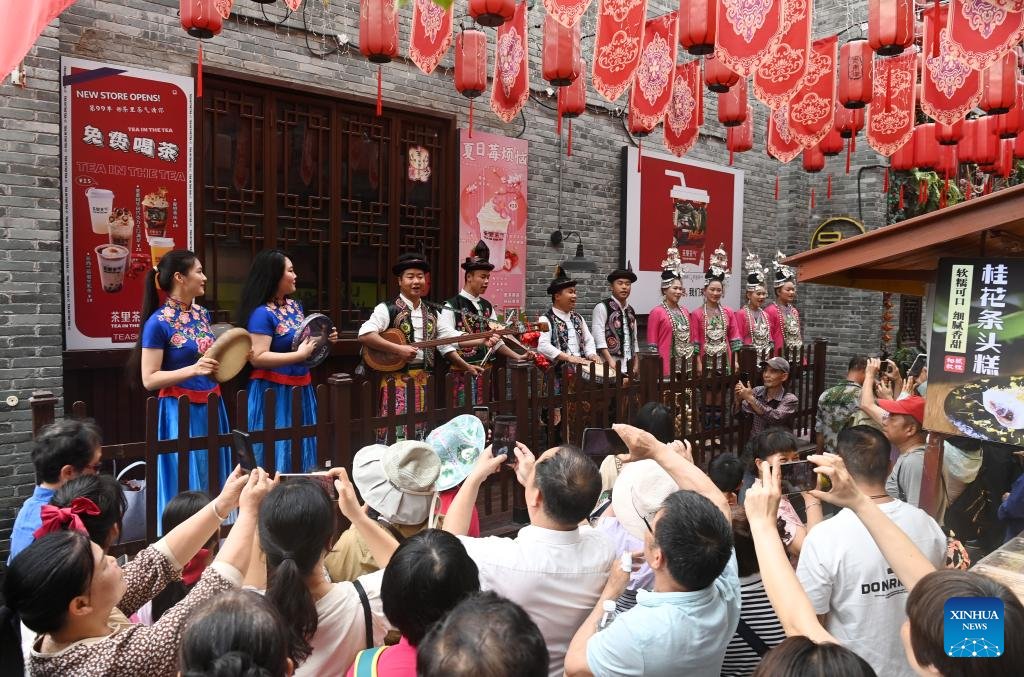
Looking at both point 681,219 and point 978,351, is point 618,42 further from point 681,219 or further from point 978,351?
point 681,219

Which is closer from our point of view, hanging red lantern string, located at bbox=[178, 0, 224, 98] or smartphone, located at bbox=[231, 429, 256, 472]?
smartphone, located at bbox=[231, 429, 256, 472]

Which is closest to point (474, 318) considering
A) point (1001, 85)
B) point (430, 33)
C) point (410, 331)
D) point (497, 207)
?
point (410, 331)

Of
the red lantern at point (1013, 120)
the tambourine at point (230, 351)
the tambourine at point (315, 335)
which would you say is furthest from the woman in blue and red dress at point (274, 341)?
the red lantern at point (1013, 120)

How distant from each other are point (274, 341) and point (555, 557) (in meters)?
2.97

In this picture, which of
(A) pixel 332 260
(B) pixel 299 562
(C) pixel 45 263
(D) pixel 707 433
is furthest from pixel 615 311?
(B) pixel 299 562

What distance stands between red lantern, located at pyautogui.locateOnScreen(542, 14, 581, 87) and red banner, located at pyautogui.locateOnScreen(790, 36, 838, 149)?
8.96ft

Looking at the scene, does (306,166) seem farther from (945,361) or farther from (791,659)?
(791,659)

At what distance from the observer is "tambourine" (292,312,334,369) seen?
15.1ft

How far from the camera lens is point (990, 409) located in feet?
11.4

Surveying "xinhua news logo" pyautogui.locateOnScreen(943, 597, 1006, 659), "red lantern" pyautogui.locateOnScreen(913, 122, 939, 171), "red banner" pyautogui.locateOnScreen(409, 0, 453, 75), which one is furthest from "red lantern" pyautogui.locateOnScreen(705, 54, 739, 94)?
"xinhua news logo" pyautogui.locateOnScreen(943, 597, 1006, 659)

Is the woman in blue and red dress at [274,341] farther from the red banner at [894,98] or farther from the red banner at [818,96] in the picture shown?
the red banner at [894,98]

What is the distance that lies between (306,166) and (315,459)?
3593 mm

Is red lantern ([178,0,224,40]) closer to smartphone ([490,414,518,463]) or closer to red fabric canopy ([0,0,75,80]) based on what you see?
red fabric canopy ([0,0,75,80])

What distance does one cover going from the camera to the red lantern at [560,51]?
560 cm
